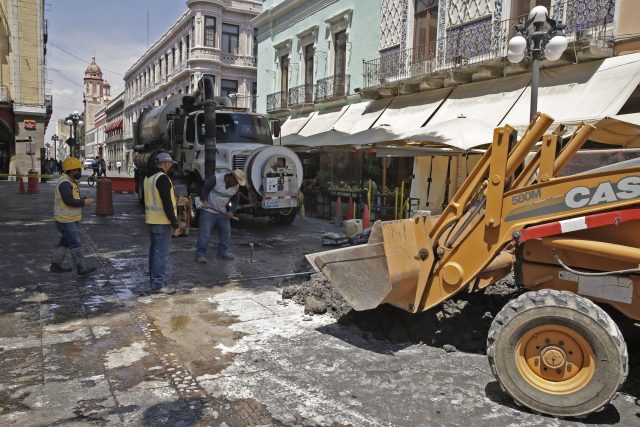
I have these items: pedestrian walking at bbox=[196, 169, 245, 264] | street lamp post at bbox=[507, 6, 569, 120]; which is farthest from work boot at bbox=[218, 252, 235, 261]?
street lamp post at bbox=[507, 6, 569, 120]

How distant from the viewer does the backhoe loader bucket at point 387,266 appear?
4.32m

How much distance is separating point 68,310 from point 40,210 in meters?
11.1

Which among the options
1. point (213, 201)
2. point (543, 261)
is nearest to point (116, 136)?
point (213, 201)

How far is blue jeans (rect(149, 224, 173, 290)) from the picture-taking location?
650cm

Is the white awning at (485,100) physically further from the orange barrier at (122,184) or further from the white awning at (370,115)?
the orange barrier at (122,184)

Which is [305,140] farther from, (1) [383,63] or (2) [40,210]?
(2) [40,210]

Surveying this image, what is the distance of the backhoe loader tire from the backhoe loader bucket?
35.9 inches

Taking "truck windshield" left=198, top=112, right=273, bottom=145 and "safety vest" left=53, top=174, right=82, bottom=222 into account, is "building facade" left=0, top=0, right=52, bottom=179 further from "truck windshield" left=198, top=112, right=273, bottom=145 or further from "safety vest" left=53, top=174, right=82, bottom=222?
"safety vest" left=53, top=174, right=82, bottom=222

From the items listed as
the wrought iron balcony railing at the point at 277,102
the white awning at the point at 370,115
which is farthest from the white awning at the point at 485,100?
the wrought iron balcony railing at the point at 277,102

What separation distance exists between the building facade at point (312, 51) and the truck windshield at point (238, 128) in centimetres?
656

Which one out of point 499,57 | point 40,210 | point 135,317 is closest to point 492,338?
point 135,317

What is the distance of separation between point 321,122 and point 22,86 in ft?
72.8

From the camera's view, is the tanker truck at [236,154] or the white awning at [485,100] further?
the white awning at [485,100]

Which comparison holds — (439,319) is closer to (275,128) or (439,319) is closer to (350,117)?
(275,128)
